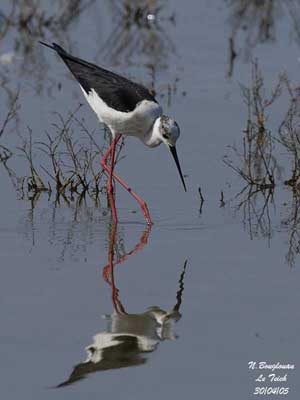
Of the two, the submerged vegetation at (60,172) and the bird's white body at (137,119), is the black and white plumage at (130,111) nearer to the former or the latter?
the bird's white body at (137,119)

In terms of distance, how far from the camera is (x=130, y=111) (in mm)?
6988

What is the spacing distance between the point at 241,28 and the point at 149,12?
0.83 m

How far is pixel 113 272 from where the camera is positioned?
582 centimetres

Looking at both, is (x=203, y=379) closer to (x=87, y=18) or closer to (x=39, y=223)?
(x=39, y=223)

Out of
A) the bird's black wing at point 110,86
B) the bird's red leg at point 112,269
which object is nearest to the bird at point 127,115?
the bird's black wing at point 110,86

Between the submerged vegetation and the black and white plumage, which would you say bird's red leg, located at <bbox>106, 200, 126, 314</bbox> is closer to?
the submerged vegetation

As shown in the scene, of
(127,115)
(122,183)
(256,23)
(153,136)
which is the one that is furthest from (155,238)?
(256,23)

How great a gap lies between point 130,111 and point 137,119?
0.20 ft

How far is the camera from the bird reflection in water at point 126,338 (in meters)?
4.73

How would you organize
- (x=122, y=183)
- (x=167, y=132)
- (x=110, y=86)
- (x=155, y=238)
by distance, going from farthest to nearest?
(x=110, y=86) → (x=122, y=183) → (x=167, y=132) → (x=155, y=238)

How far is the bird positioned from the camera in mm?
6859

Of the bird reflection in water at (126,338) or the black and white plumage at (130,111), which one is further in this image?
the black and white plumage at (130,111)

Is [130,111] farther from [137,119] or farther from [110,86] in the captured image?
[110,86]

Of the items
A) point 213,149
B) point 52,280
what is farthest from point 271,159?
point 52,280
